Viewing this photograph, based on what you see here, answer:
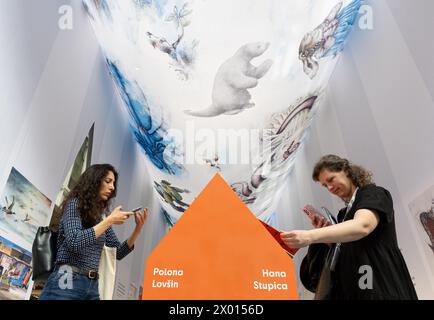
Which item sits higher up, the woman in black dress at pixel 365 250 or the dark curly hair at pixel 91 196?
the dark curly hair at pixel 91 196

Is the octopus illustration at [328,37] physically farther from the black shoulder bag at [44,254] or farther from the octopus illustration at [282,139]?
the black shoulder bag at [44,254]

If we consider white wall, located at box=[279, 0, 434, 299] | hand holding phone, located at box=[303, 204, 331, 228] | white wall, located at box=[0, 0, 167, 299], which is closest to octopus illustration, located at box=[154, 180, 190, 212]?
white wall, located at box=[0, 0, 167, 299]

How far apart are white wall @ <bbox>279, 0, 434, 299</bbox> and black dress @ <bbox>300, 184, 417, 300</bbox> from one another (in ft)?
0.89

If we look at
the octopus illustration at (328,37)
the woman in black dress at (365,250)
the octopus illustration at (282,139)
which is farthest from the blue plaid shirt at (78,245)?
the octopus illustration at (328,37)

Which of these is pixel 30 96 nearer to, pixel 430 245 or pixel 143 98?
pixel 143 98

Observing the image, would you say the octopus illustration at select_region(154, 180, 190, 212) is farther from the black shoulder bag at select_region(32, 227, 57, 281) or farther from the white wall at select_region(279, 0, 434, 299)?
the black shoulder bag at select_region(32, 227, 57, 281)

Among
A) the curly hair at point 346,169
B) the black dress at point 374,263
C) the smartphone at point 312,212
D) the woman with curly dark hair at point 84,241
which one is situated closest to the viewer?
the black dress at point 374,263

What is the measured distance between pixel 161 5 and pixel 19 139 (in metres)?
0.95

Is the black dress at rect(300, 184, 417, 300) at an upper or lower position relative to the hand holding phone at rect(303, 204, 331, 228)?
lower

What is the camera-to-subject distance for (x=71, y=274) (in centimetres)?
122

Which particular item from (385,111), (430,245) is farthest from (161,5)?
(430,245)

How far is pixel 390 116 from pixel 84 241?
1.33 meters

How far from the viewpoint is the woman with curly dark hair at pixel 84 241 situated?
1.21 meters

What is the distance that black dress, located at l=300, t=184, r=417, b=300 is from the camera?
101cm
